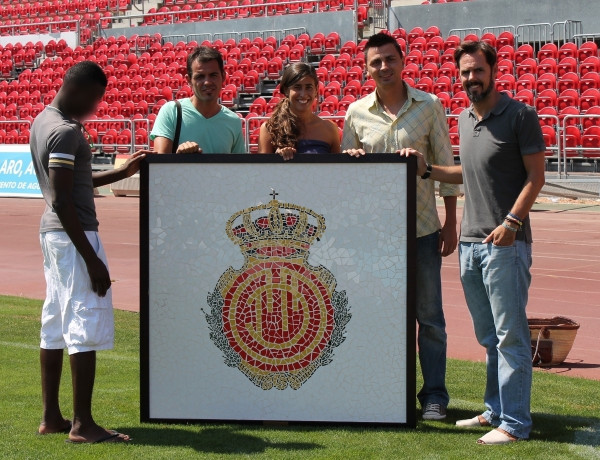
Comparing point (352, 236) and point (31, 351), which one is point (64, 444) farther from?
point (31, 351)

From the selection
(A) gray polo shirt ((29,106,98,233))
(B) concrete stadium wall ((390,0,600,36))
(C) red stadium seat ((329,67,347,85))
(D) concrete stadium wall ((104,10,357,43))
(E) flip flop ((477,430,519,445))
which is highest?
(D) concrete stadium wall ((104,10,357,43))

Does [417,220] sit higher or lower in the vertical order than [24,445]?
higher

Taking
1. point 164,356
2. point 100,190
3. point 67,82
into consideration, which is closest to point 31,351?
point 164,356

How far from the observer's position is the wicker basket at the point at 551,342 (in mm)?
6848

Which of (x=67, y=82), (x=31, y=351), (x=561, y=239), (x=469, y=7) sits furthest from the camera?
(x=469, y=7)

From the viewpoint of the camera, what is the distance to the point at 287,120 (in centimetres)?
526

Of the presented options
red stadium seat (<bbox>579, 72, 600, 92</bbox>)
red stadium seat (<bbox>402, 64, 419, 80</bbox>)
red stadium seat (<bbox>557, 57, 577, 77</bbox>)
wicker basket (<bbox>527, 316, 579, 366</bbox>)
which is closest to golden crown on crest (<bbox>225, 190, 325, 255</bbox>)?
wicker basket (<bbox>527, 316, 579, 366</bbox>)

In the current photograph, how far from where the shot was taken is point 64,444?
4863 mm

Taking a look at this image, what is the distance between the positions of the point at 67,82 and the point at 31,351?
10.2 ft

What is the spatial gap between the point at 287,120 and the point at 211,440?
5.49 ft

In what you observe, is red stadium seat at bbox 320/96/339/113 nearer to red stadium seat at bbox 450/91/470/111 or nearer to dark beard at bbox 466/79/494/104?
red stadium seat at bbox 450/91/470/111

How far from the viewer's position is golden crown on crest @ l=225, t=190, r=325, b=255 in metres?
5.07

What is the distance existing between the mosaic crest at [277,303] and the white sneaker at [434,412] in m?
0.67

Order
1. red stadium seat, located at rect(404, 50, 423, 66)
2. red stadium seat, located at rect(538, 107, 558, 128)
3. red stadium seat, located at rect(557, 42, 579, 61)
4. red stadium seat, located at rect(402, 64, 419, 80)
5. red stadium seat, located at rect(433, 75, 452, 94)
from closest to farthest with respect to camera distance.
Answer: red stadium seat, located at rect(538, 107, 558, 128) < red stadium seat, located at rect(557, 42, 579, 61) < red stadium seat, located at rect(433, 75, 452, 94) < red stadium seat, located at rect(402, 64, 419, 80) < red stadium seat, located at rect(404, 50, 423, 66)
